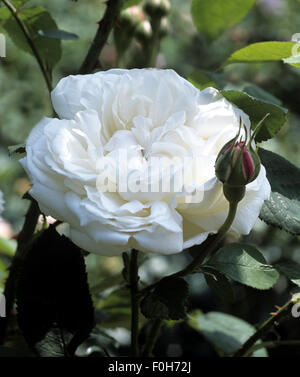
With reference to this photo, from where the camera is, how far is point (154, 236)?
1.25 feet

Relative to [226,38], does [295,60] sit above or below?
above

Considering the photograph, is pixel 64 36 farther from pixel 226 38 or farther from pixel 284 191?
pixel 226 38

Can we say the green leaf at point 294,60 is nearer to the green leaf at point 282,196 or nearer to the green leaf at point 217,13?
the green leaf at point 282,196

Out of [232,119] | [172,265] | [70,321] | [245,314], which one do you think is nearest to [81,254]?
[70,321]

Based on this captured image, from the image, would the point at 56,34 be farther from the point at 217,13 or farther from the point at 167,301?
the point at 167,301

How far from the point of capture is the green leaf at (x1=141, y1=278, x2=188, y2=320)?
433mm

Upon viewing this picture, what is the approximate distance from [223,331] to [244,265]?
1.12 feet

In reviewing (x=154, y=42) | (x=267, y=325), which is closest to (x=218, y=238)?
(x=267, y=325)

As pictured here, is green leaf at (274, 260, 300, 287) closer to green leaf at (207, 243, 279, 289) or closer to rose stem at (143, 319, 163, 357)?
green leaf at (207, 243, 279, 289)

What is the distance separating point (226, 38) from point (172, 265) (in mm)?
1034

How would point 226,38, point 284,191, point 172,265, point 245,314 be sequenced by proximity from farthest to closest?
point 226,38
point 172,265
point 245,314
point 284,191

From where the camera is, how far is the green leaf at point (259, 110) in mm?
480

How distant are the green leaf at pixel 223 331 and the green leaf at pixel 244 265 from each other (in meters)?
0.29

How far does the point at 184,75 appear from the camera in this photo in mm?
1964
